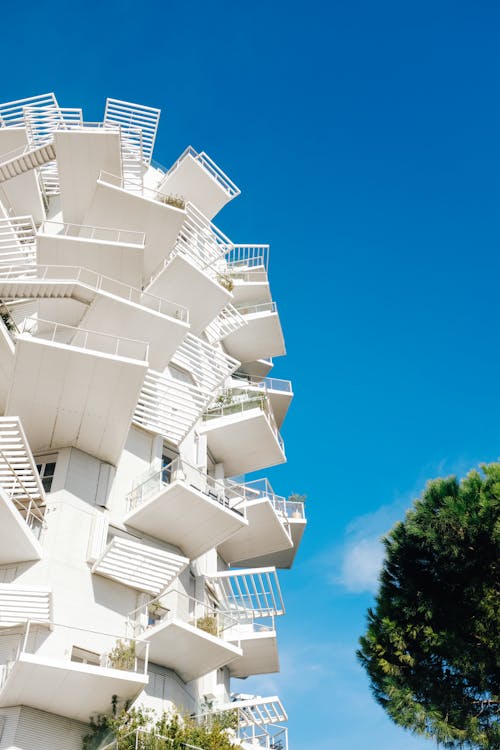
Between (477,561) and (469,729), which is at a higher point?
(477,561)

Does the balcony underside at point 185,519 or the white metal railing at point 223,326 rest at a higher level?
the white metal railing at point 223,326

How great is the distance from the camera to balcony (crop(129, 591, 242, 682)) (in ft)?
63.0

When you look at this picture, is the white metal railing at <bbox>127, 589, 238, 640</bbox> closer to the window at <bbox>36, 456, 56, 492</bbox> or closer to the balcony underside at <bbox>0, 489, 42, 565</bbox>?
the balcony underside at <bbox>0, 489, 42, 565</bbox>

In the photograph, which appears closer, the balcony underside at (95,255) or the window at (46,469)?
the window at (46,469)

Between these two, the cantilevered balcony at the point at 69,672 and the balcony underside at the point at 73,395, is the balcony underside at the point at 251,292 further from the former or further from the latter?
the cantilevered balcony at the point at 69,672

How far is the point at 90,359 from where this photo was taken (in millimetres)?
19281

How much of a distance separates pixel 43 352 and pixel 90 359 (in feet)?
4.10

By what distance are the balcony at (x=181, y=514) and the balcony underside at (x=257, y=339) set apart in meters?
12.4

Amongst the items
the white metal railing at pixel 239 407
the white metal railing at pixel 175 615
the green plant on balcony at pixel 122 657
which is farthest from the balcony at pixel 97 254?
the green plant on balcony at pixel 122 657

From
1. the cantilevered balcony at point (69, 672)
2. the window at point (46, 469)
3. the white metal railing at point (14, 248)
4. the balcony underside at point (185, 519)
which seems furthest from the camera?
the white metal railing at point (14, 248)

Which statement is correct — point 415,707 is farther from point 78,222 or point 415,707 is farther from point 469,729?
point 78,222

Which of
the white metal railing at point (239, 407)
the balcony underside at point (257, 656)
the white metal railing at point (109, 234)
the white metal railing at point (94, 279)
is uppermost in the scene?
the white metal railing at point (109, 234)

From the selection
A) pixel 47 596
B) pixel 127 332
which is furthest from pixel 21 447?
pixel 127 332

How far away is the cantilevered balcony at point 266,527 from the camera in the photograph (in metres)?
27.5
